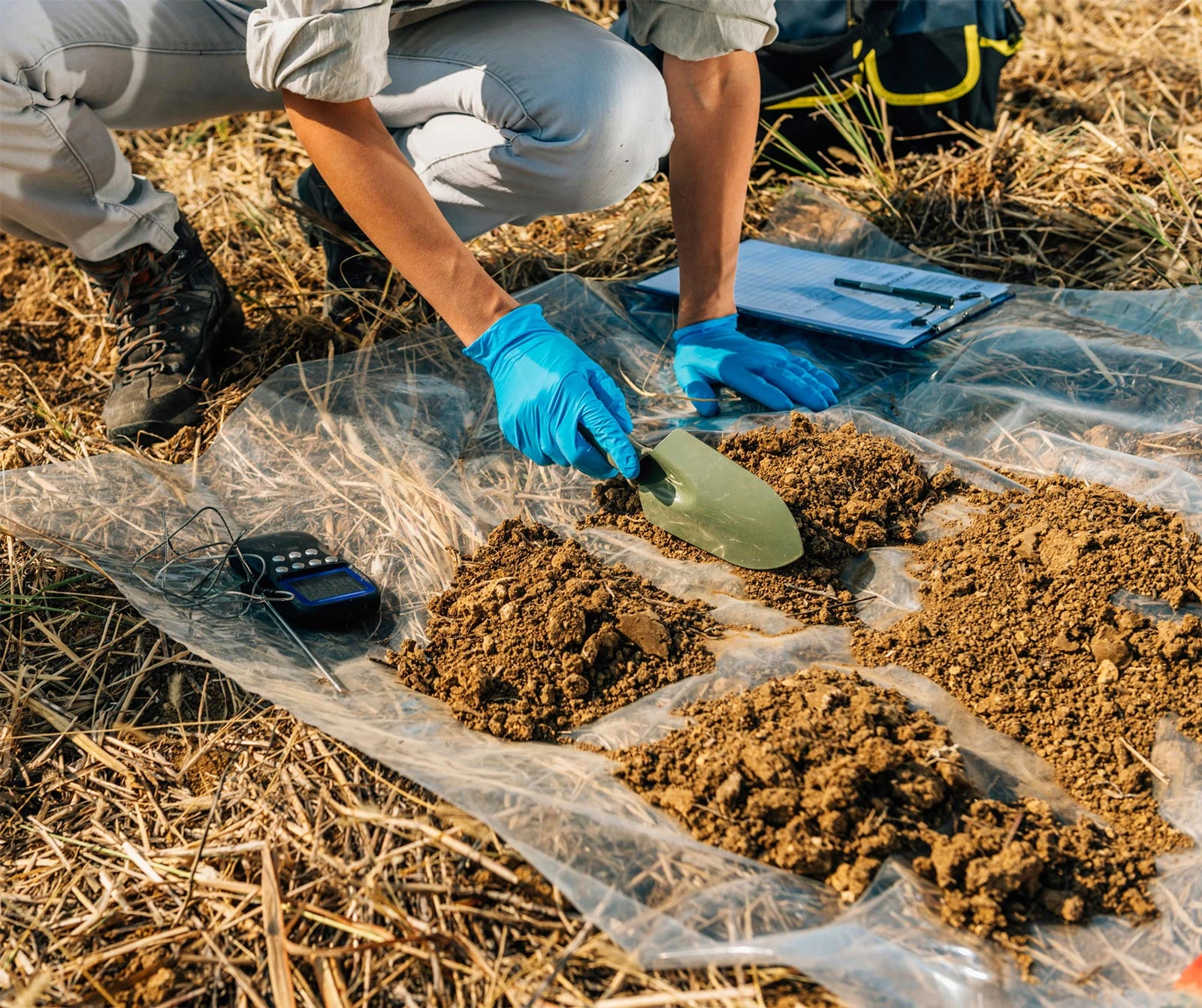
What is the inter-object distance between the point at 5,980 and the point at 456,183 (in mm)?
1463

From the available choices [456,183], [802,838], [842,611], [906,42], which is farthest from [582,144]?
[802,838]

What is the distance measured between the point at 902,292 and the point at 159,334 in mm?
1462

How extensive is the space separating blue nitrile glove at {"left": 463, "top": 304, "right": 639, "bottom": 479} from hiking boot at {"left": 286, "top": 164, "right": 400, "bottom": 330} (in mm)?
632

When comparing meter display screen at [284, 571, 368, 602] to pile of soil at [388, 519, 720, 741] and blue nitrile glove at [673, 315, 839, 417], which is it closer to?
pile of soil at [388, 519, 720, 741]

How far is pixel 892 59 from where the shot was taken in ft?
8.17

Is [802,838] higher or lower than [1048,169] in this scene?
lower

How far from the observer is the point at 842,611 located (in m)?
1.42

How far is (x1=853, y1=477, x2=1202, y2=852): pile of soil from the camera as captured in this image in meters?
1.16

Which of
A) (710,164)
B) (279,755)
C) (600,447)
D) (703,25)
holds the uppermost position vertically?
(703,25)

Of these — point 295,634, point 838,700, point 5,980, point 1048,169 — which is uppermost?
point 1048,169

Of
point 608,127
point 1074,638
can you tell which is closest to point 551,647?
point 1074,638

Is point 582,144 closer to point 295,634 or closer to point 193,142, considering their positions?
point 295,634

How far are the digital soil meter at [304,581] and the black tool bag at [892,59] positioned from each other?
1.66m

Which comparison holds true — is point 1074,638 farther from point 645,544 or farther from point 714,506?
point 645,544
